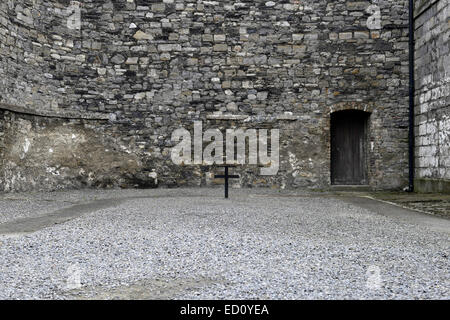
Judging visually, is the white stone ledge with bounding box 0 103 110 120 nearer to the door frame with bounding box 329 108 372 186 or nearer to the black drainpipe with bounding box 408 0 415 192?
the door frame with bounding box 329 108 372 186

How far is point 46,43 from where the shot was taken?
28.5 ft

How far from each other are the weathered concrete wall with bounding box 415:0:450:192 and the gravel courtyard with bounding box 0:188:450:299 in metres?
3.32

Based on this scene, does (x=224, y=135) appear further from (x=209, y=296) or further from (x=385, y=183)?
(x=209, y=296)

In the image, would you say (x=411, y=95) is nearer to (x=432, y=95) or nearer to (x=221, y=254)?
(x=432, y=95)

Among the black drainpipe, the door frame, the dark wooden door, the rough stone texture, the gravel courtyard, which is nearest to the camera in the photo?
the gravel courtyard

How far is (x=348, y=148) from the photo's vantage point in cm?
963

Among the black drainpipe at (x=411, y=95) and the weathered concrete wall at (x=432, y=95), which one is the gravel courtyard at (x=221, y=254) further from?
the black drainpipe at (x=411, y=95)

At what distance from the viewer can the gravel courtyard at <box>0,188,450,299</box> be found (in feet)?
7.41

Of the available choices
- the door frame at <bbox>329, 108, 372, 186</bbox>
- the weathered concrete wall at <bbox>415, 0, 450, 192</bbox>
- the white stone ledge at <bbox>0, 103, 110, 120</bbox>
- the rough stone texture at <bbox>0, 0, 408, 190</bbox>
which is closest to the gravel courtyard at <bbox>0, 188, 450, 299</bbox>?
the white stone ledge at <bbox>0, 103, 110, 120</bbox>

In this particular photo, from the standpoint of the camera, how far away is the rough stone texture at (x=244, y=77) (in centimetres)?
915

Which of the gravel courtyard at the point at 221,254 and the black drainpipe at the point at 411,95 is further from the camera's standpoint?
the black drainpipe at the point at 411,95

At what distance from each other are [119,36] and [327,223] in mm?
6985

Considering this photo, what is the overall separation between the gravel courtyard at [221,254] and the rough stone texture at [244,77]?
3747 millimetres

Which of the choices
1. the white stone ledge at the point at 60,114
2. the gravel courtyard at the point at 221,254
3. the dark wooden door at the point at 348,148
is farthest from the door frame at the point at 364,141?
the white stone ledge at the point at 60,114
